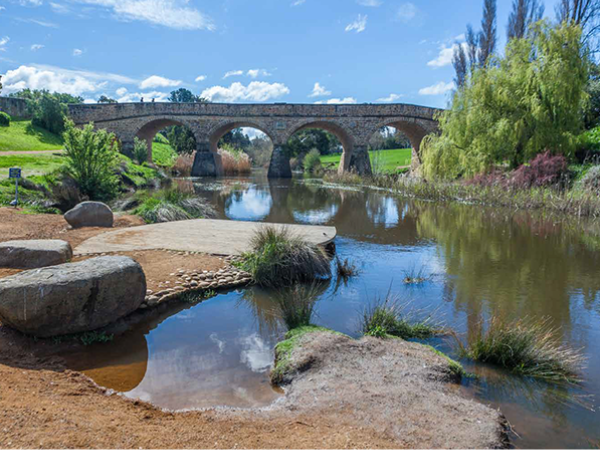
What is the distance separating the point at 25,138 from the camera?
82.9ft

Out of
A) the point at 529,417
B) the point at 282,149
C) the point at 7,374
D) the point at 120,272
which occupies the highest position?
the point at 282,149

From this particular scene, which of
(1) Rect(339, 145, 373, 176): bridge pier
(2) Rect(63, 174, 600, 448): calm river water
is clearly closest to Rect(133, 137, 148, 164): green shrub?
(1) Rect(339, 145, 373, 176): bridge pier

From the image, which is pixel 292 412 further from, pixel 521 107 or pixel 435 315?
pixel 521 107

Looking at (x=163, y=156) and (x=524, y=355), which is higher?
(x=163, y=156)

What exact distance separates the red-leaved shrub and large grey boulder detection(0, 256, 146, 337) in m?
14.9

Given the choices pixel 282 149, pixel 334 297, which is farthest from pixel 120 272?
pixel 282 149

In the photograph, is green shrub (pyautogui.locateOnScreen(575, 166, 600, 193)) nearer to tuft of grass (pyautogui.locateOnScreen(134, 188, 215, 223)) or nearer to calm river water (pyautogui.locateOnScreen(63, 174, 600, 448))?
calm river water (pyautogui.locateOnScreen(63, 174, 600, 448))

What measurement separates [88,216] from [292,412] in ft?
25.1

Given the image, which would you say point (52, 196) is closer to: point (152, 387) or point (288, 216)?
point (288, 216)

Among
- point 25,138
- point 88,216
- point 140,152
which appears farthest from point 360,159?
point 88,216

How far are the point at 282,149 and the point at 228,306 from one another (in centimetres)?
2896

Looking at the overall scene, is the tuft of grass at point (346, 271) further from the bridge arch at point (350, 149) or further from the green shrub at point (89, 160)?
the bridge arch at point (350, 149)

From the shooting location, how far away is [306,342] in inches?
159

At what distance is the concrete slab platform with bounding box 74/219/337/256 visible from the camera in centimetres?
703
